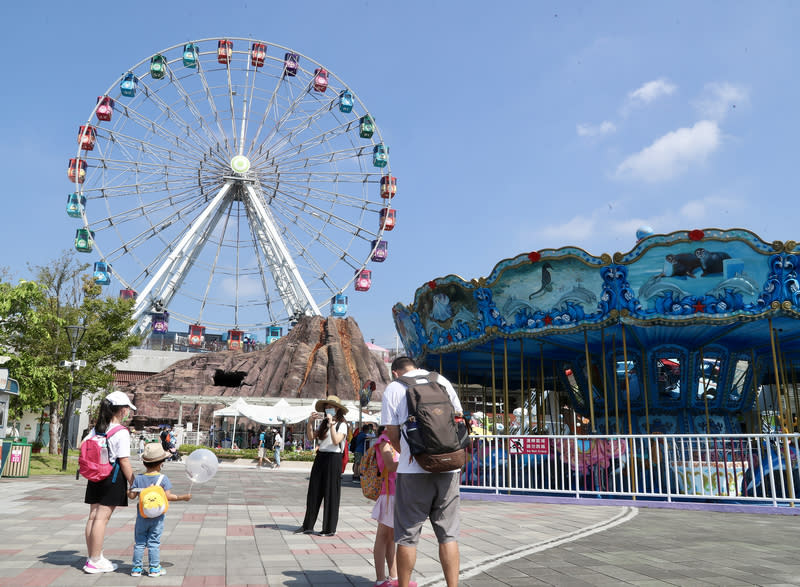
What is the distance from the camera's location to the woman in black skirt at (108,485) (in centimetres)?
419

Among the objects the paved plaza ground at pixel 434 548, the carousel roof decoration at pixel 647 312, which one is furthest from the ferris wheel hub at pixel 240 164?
the paved plaza ground at pixel 434 548

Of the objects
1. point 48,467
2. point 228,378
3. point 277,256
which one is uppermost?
point 277,256

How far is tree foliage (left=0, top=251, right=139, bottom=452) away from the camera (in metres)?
18.8

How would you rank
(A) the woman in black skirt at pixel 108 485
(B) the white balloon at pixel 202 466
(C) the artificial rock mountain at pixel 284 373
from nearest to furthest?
(A) the woman in black skirt at pixel 108 485
(B) the white balloon at pixel 202 466
(C) the artificial rock mountain at pixel 284 373

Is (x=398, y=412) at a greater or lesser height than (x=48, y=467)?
greater

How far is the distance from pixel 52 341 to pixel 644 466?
20075 millimetres

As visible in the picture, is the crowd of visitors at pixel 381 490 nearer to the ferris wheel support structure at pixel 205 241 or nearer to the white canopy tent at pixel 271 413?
the white canopy tent at pixel 271 413

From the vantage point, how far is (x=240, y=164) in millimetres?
32000

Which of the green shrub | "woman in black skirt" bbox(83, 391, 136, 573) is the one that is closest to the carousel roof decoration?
"woman in black skirt" bbox(83, 391, 136, 573)

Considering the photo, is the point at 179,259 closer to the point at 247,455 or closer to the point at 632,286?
the point at 247,455

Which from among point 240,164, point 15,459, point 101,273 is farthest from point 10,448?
point 240,164

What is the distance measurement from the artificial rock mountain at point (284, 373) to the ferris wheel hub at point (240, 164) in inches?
364

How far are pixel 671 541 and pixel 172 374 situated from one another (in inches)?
1504

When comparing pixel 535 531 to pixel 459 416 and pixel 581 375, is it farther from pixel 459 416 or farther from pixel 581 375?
pixel 581 375
